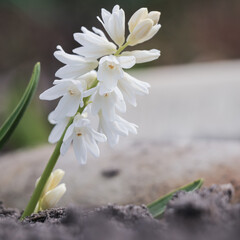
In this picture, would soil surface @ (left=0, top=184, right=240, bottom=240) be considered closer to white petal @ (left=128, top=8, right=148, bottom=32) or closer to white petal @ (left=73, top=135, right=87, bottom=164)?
white petal @ (left=73, top=135, right=87, bottom=164)

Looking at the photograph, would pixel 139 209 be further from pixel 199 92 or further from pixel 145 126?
pixel 199 92

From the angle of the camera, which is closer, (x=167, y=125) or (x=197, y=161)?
(x=197, y=161)

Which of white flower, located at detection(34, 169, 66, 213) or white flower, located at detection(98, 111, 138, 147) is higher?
white flower, located at detection(98, 111, 138, 147)

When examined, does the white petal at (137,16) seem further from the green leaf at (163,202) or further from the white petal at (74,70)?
the green leaf at (163,202)

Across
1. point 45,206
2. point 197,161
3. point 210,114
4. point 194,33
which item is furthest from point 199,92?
point 194,33

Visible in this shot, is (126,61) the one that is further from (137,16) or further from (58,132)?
(58,132)

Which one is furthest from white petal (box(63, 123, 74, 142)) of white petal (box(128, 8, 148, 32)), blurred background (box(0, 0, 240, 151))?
blurred background (box(0, 0, 240, 151))
